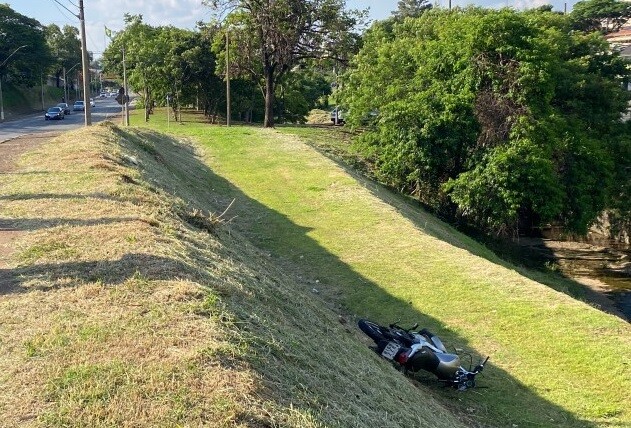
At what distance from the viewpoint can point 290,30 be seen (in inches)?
1302

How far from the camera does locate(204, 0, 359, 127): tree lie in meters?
33.0

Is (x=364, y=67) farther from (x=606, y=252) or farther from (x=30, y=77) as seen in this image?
(x=30, y=77)

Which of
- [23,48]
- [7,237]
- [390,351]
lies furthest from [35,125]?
[390,351]

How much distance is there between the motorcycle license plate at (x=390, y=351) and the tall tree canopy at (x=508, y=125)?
1309cm

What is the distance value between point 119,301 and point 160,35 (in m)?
41.0

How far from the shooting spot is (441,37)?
25.4 m

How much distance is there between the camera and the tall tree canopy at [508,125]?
20688mm

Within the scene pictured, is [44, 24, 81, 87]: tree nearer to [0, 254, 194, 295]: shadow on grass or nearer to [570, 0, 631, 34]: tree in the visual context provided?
[570, 0, 631, 34]: tree

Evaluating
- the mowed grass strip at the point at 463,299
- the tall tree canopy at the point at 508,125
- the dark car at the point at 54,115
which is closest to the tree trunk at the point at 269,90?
the tall tree canopy at the point at 508,125

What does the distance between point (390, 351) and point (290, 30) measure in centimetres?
2760

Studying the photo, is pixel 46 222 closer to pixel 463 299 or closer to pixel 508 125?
pixel 463 299

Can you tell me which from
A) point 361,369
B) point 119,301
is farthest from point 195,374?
point 361,369

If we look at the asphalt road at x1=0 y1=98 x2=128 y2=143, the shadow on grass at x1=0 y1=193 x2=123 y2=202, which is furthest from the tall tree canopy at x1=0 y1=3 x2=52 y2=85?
the shadow on grass at x1=0 y1=193 x2=123 y2=202

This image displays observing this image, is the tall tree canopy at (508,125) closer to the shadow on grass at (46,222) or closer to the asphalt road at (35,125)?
the shadow on grass at (46,222)
